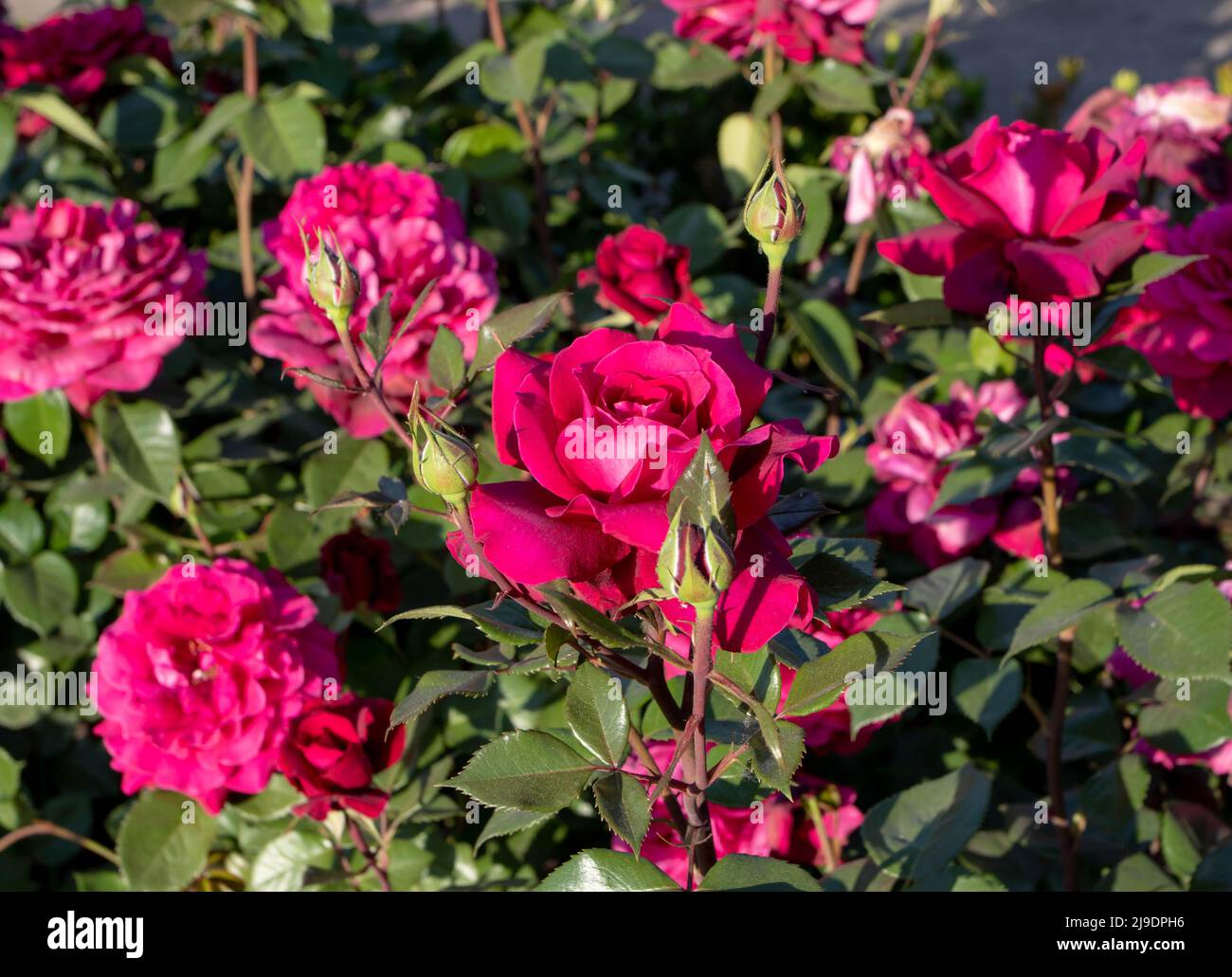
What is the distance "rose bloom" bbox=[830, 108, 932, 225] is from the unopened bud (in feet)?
3.91

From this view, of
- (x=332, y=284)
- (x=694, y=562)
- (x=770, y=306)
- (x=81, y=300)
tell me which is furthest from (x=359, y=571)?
(x=694, y=562)

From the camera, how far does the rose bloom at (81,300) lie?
132 centimetres

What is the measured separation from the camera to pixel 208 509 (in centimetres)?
153

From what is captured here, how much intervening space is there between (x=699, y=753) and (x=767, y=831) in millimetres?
408

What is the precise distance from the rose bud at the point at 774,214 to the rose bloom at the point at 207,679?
66 centimetres

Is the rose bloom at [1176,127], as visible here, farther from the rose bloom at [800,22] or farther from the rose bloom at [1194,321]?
the rose bloom at [1194,321]

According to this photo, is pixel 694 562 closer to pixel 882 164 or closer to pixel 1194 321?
pixel 1194 321

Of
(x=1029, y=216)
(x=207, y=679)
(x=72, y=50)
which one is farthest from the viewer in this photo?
(x=72, y=50)

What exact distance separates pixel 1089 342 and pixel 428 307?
65 centimetres

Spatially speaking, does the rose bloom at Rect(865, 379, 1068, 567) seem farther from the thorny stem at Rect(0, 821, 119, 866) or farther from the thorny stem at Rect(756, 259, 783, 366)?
the thorny stem at Rect(0, 821, 119, 866)

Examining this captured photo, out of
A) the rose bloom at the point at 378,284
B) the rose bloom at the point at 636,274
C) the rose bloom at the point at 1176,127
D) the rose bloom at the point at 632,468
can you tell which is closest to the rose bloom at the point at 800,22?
the rose bloom at the point at 1176,127

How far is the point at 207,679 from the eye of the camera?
1153mm
